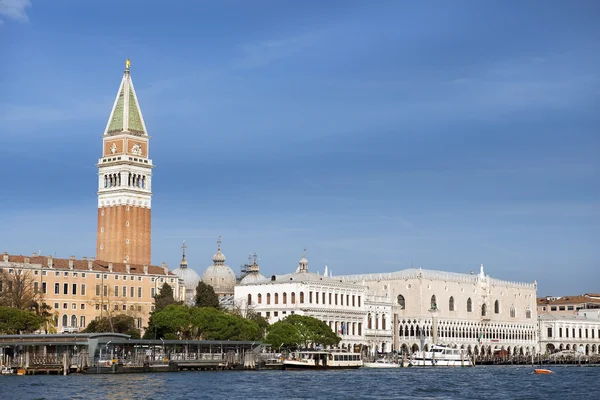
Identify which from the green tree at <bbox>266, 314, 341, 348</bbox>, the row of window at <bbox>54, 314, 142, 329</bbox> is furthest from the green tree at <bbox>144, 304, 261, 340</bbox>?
the row of window at <bbox>54, 314, 142, 329</bbox>

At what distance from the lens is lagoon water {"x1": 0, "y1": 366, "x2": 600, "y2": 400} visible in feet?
193

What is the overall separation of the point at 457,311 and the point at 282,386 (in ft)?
238

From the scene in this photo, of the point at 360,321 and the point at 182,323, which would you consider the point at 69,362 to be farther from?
the point at 360,321

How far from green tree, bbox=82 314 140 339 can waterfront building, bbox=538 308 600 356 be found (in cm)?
7460

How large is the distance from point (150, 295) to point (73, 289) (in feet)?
31.1

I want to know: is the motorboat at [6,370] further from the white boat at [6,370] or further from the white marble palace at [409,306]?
the white marble palace at [409,306]

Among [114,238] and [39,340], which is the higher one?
[114,238]

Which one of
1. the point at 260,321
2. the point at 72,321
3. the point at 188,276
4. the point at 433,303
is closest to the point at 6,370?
the point at 72,321

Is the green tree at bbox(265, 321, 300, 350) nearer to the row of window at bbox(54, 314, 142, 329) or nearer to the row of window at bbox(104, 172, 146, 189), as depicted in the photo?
the row of window at bbox(54, 314, 142, 329)

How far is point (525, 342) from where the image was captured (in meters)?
148

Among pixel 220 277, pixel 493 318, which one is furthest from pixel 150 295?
pixel 493 318

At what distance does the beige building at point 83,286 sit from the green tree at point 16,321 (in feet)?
25.9

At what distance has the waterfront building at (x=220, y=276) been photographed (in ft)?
439

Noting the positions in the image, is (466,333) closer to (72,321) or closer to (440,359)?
(440,359)
